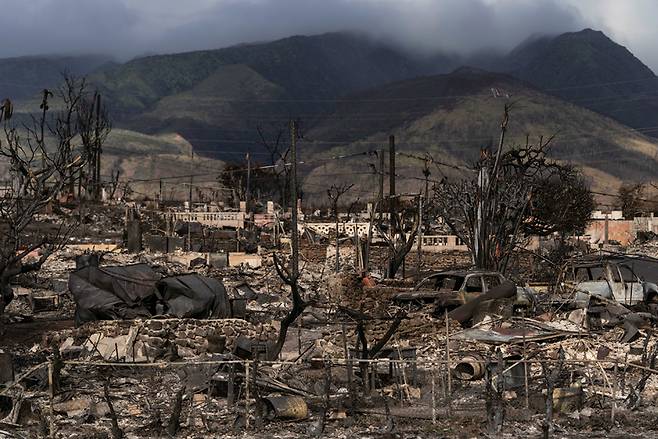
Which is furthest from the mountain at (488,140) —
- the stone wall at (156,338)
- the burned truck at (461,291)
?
the stone wall at (156,338)

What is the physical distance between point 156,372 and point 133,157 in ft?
462

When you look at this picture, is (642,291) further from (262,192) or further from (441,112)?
(441,112)

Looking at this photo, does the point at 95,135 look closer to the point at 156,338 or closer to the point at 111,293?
the point at 111,293

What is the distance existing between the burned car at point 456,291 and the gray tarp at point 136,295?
4110 mm

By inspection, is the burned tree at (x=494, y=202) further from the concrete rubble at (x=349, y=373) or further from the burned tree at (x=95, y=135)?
the burned tree at (x=95, y=135)

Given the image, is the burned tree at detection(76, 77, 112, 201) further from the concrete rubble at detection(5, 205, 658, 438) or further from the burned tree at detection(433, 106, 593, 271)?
the concrete rubble at detection(5, 205, 658, 438)

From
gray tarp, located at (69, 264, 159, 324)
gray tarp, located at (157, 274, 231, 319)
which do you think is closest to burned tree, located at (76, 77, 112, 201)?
gray tarp, located at (69, 264, 159, 324)

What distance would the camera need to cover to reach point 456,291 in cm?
1997

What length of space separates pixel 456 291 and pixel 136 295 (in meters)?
6.69

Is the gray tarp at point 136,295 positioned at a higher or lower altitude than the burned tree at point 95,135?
lower

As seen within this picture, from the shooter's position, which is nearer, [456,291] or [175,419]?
[175,419]

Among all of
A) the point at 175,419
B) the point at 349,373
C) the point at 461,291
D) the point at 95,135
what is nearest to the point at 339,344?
the point at 461,291

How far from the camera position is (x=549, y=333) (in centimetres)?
1681

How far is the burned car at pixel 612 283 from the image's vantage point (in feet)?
66.6
